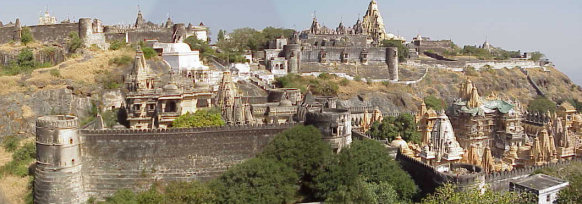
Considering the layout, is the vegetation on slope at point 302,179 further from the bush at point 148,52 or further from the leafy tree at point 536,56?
the leafy tree at point 536,56

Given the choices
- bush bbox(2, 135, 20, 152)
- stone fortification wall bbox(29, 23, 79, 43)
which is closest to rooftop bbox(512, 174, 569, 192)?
bush bbox(2, 135, 20, 152)

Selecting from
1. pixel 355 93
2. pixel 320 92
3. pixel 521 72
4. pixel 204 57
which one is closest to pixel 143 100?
pixel 204 57

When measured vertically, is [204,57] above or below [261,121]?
above

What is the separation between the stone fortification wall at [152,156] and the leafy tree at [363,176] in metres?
4.20

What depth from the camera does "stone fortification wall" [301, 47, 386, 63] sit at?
188 ft

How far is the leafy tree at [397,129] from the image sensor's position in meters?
30.8

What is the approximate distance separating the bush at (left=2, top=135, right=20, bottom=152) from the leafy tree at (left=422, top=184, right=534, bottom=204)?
73.3 ft

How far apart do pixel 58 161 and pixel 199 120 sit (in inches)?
265

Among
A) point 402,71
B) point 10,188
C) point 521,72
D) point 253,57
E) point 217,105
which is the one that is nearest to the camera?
point 10,188

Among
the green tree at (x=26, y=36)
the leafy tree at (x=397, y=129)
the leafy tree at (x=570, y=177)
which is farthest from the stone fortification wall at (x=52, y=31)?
the leafy tree at (x=570, y=177)

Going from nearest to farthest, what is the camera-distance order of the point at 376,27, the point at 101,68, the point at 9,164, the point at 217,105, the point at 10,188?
the point at 10,188, the point at 9,164, the point at 217,105, the point at 101,68, the point at 376,27

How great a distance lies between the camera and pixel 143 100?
89.4ft

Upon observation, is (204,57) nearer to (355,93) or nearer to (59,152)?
(355,93)

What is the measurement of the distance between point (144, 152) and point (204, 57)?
23642mm
